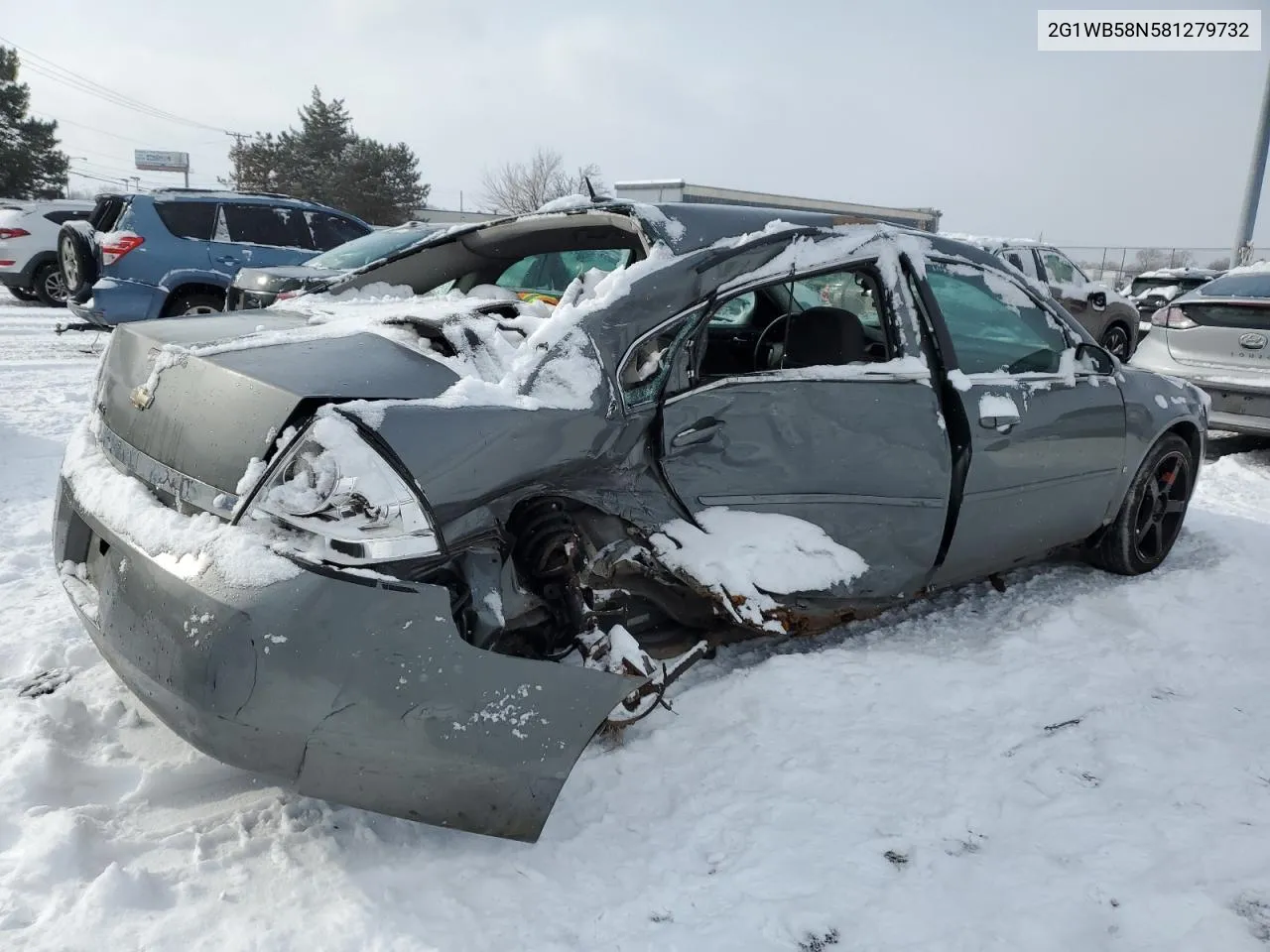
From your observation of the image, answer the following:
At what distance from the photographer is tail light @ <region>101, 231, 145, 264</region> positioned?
8719mm

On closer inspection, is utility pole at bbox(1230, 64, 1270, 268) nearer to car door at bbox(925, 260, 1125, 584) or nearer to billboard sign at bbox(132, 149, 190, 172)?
car door at bbox(925, 260, 1125, 584)

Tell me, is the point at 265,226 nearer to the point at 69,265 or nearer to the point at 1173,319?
the point at 69,265

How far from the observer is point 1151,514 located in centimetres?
425

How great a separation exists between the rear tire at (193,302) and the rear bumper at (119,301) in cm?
19

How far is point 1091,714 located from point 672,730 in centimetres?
141

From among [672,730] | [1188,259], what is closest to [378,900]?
[672,730]

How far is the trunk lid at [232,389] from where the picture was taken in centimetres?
201

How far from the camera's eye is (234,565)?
187cm

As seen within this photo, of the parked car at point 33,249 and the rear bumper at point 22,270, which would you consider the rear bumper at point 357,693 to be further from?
the rear bumper at point 22,270

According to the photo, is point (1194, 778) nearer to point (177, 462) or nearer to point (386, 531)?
point (386, 531)

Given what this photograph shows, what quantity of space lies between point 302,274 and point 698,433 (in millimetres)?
6138

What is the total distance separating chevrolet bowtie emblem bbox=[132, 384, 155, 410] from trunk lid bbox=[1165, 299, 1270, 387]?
722 centimetres

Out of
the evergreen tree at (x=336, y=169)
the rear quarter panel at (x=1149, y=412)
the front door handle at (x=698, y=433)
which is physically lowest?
the rear quarter panel at (x=1149, y=412)

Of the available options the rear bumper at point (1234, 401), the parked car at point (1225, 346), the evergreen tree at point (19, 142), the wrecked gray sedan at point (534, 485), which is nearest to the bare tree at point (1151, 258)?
the parked car at point (1225, 346)
